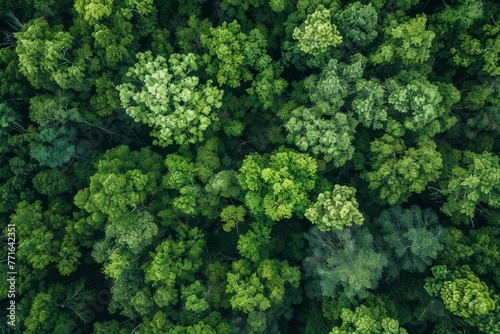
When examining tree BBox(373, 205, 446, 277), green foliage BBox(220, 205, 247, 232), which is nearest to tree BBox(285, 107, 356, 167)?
tree BBox(373, 205, 446, 277)

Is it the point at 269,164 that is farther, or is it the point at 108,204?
the point at 269,164

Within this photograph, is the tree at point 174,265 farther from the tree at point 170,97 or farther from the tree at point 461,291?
the tree at point 461,291

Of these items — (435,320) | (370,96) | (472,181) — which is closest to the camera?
(472,181)

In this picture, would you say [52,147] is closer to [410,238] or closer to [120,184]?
[120,184]

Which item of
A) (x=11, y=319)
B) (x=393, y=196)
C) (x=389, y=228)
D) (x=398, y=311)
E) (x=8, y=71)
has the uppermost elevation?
(x=8, y=71)

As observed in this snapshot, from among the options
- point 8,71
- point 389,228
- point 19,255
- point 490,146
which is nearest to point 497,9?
point 490,146

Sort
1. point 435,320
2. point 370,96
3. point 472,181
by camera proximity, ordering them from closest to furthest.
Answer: point 472,181, point 370,96, point 435,320

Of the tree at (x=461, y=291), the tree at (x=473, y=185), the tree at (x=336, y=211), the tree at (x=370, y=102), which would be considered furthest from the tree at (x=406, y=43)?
the tree at (x=461, y=291)

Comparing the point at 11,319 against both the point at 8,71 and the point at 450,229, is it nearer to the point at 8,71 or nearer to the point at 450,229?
the point at 8,71

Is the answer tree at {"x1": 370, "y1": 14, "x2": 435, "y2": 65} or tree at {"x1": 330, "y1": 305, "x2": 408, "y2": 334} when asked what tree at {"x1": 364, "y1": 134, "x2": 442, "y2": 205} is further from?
tree at {"x1": 330, "y1": 305, "x2": 408, "y2": 334}
